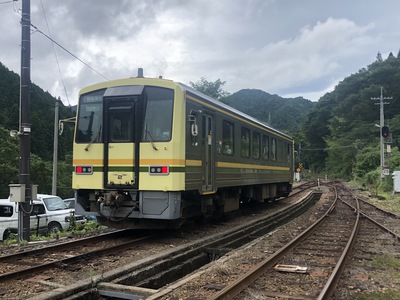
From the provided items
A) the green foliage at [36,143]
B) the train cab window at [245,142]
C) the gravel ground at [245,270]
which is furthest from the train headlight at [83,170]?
the green foliage at [36,143]

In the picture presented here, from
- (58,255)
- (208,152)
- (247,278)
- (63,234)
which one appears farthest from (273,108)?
(247,278)

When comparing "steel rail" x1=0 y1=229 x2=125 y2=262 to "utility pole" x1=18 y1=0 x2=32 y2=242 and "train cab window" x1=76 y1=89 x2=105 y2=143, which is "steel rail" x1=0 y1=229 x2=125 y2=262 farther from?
"utility pole" x1=18 y1=0 x2=32 y2=242

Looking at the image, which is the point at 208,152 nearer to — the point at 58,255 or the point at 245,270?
the point at 245,270

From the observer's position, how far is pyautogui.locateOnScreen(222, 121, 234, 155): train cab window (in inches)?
415

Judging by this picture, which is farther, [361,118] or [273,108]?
[273,108]

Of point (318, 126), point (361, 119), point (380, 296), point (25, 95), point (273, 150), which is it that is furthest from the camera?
point (318, 126)

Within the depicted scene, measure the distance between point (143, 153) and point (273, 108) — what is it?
91903mm

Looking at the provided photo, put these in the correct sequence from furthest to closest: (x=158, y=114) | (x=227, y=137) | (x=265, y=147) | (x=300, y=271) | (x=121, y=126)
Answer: (x=265, y=147)
(x=227, y=137)
(x=121, y=126)
(x=158, y=114)
(x=300, y=271)

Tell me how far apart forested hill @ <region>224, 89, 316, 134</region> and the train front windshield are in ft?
258

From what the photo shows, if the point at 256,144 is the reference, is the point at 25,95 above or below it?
above

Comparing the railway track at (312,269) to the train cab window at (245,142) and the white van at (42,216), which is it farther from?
the white van at (42,216)

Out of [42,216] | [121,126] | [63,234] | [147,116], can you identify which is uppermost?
[147,116]

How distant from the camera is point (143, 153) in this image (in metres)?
8.23

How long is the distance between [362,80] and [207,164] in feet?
207
